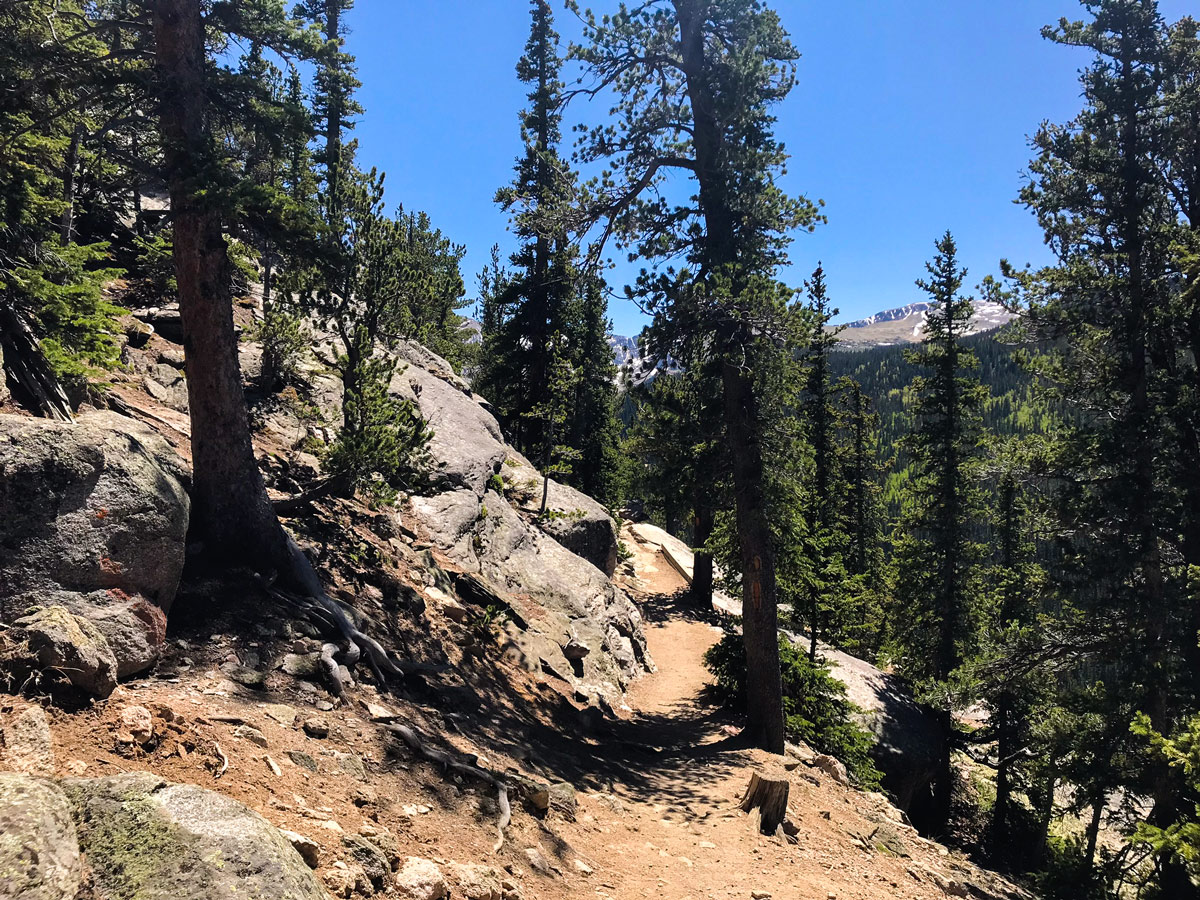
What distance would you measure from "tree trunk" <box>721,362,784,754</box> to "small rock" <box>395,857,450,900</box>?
24.9 feet

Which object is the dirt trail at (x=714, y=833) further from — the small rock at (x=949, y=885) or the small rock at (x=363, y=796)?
the small rock at (x=363, y=796)

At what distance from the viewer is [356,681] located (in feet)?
22.1

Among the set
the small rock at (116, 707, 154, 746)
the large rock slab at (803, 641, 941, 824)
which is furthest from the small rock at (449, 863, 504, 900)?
the large rock slab at (803, 641, 941, 824)

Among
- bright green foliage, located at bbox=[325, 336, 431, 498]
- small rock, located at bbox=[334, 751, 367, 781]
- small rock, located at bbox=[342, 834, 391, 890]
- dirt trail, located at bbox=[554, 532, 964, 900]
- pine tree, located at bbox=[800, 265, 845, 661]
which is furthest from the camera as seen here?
pine tree, located at bbox=[800, 265, 845, 661]

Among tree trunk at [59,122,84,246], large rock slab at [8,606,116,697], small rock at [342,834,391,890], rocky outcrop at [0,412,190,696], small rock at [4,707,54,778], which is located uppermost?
tree trunk at [59,122,84,246]

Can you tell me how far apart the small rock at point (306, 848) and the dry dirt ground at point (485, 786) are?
9cm

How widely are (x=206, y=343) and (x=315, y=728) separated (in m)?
4.61

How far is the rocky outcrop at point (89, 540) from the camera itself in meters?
4.34

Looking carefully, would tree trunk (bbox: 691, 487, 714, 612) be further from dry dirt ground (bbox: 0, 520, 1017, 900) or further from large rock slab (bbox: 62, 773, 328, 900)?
large rock slab (bbox: 62, 773, 328, 900)

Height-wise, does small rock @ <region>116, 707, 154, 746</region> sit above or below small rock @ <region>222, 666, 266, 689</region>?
above

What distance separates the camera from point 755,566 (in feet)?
35.8

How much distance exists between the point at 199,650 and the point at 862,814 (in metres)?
9.08

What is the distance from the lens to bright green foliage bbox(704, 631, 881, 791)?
12.3 m

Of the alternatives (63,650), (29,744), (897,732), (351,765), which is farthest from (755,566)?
(897,732)
